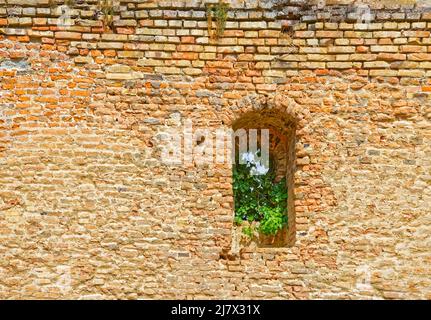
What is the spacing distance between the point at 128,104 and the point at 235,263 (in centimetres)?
199

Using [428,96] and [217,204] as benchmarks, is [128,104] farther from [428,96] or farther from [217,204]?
[428,96]

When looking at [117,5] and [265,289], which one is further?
[117,5]

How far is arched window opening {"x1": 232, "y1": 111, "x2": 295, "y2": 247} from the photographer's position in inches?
265

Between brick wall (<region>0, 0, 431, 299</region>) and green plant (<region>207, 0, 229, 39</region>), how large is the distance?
0.05 meters

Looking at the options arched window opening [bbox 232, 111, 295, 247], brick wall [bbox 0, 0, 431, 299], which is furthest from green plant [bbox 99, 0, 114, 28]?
arched window opening [bbox 232, 111, 295, 247]

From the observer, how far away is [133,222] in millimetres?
6172

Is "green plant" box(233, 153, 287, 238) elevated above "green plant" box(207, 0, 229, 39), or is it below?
below

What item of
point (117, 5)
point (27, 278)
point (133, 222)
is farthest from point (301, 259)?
point (117, 5)

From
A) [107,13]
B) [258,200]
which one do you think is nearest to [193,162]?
[258,200]

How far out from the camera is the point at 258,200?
6977 mm

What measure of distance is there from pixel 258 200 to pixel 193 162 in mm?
1047

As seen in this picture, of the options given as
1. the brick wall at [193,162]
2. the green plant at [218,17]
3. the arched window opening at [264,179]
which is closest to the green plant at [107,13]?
the brick wall at [193,162]

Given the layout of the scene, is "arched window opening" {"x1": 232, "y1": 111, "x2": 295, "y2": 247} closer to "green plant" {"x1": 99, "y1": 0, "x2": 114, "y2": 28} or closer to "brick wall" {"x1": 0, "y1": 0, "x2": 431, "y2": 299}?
"brick wall" {"x1": 0, "y1": 0, "x2": 431, "y2": 299}

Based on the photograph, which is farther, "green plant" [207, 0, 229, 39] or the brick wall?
"green plant" [207, 0, 229, 39]
